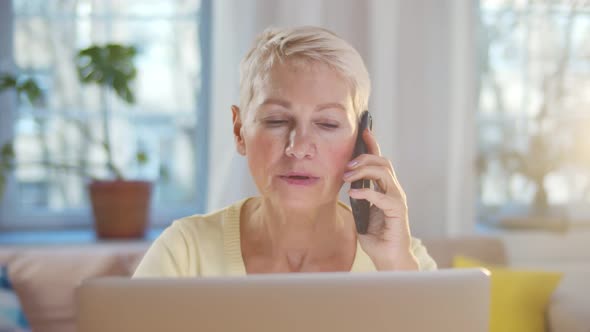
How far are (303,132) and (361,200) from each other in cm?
10

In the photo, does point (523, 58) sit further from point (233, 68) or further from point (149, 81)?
point (233, 68)

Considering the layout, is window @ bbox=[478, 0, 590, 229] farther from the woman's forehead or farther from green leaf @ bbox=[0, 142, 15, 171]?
green leaf @ bbox=[0, 142, 15, 171]

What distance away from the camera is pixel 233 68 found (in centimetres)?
93

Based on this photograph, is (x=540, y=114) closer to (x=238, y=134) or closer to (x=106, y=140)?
(x=106, y=140)

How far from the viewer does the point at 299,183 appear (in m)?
0.75

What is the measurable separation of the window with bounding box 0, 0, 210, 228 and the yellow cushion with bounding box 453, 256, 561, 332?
1036 mm

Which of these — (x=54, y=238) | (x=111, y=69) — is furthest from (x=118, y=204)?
(x=111, y=69)

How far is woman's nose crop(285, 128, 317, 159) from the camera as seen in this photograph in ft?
2.34

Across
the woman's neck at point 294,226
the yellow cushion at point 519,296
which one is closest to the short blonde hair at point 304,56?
the woman's neck at point 294,226

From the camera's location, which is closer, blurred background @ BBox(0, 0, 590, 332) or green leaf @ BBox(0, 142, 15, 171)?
blurred background @ BBox(0, 0, 590, 332)

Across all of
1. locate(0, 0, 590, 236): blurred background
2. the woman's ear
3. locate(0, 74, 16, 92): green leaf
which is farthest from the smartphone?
locate(0, 74, 16, 92): green leaf

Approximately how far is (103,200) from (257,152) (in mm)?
1067

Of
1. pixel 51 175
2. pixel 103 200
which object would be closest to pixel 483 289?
pixel 103 200

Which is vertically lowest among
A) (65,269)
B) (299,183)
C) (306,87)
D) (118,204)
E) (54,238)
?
(65,269)
